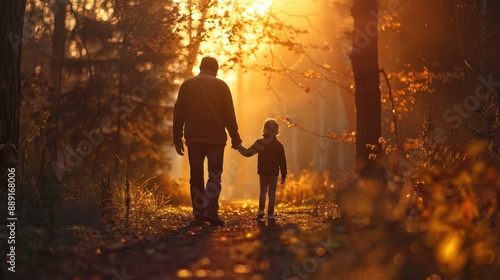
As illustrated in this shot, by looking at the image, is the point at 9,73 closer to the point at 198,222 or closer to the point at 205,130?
the point at 205,130

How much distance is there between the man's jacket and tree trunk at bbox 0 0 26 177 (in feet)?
7.39

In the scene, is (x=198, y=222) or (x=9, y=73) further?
(x=9, y=73)

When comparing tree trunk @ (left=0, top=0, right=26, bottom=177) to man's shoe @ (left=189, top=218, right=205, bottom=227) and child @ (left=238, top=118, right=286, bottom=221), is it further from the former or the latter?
child @ (left=238, top=118, right=286, bottom=221)

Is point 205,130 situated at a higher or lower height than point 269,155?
higher

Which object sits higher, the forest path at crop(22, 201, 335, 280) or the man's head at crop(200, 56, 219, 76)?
the man's head at crop(200, 56, 219, 76)

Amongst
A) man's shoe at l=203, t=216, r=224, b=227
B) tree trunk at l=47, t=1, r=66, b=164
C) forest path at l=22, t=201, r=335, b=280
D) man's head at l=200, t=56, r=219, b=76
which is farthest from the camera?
tree trunk at l=47, t=1, r=66, b=164

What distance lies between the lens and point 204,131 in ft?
32.0

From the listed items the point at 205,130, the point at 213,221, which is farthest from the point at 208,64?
the point at 213,221

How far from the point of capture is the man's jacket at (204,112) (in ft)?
32.1

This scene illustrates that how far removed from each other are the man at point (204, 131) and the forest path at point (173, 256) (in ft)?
5.03

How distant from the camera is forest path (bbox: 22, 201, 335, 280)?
566 cm

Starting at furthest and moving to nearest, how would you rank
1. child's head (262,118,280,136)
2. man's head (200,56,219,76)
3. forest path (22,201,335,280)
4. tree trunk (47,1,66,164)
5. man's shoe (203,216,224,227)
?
tree trunk (47,1,66,164), child's head (262,118,280,136), man's head (200,56,219,76), man's shoe (203,216,224,227), forest path (22,201,335,280)

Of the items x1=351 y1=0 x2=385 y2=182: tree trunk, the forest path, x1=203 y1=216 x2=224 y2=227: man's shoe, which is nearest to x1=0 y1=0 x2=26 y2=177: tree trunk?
x1=203 y1=216 x2=224 y2=227: man's shoe

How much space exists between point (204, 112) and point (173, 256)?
3.65 meters
